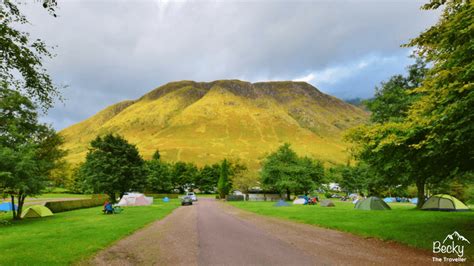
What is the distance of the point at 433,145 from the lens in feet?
37.6

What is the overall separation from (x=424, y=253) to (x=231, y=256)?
22.9 feet

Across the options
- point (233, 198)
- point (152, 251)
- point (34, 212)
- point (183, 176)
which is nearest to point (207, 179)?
point (183, 176)

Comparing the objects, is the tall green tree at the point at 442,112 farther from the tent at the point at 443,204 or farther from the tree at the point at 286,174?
the tree at the point at 286,174

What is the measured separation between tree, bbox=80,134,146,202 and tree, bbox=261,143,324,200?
87.5ft

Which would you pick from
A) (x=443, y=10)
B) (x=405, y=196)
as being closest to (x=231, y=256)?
(x=443, y=10)

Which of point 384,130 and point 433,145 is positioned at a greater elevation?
point 384,130

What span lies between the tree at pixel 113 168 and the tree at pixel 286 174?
2667 centimetres

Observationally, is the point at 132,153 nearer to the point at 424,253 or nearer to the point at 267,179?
the point at 267,179

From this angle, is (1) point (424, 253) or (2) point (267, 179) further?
(2) point (267, 179)

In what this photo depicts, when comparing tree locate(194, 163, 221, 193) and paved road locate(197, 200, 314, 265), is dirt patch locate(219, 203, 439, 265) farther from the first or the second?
tree locate(194, 163, 221, 193)

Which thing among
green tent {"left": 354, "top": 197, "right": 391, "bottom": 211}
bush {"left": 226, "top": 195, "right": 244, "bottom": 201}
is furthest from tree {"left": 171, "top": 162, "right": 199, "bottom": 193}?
green tent {"left": 354, "top": 197, "right": 391, "bottom": 211}

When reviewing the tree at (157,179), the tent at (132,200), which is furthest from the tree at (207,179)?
the tent at (132,200)

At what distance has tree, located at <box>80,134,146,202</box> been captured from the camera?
166 feet

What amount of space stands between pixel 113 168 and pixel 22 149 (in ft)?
88.1
